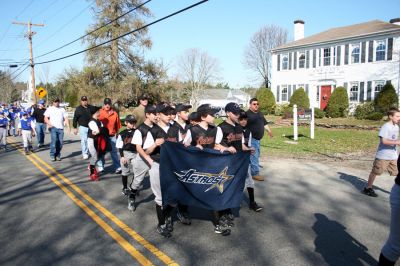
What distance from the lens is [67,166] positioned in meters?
11.3

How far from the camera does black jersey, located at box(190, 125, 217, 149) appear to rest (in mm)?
5691

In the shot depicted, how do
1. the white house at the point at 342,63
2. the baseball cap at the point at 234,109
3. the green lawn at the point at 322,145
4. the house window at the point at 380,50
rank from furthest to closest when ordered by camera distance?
the house window at the point at 380,50, the white house at the point at 342,63, the green lawn at the point at 322,145, the baseball cap at the point at 234,109

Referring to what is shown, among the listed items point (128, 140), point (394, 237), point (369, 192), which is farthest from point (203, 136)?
point (369, 192)

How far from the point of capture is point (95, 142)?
9609mm

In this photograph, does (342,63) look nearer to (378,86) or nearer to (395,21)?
(378,86)

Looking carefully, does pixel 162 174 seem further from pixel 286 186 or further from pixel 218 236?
pixel 286 186

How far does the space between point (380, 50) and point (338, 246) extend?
1125 inches

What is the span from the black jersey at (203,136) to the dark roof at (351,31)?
89.9ft

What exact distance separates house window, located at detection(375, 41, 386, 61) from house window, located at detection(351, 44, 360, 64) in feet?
5.46

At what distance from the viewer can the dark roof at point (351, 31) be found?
29906 millimetres

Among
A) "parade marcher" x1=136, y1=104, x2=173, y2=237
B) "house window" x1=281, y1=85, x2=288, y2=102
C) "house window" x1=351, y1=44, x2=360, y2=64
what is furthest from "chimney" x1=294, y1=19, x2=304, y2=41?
"parade marcher" x1=136, y1=104, x2=173, y2=237

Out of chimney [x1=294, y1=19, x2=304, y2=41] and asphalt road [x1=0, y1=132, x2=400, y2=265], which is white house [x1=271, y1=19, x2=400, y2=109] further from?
asphalt road [x1=0, y1=132, x2=400, y2=265]

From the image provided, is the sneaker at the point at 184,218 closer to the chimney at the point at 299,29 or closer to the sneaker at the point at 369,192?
the sneaker at the point at 369,192

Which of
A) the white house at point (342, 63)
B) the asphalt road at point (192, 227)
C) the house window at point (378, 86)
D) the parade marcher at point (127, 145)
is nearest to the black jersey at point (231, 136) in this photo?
the asphalt road at point (192, 227)
